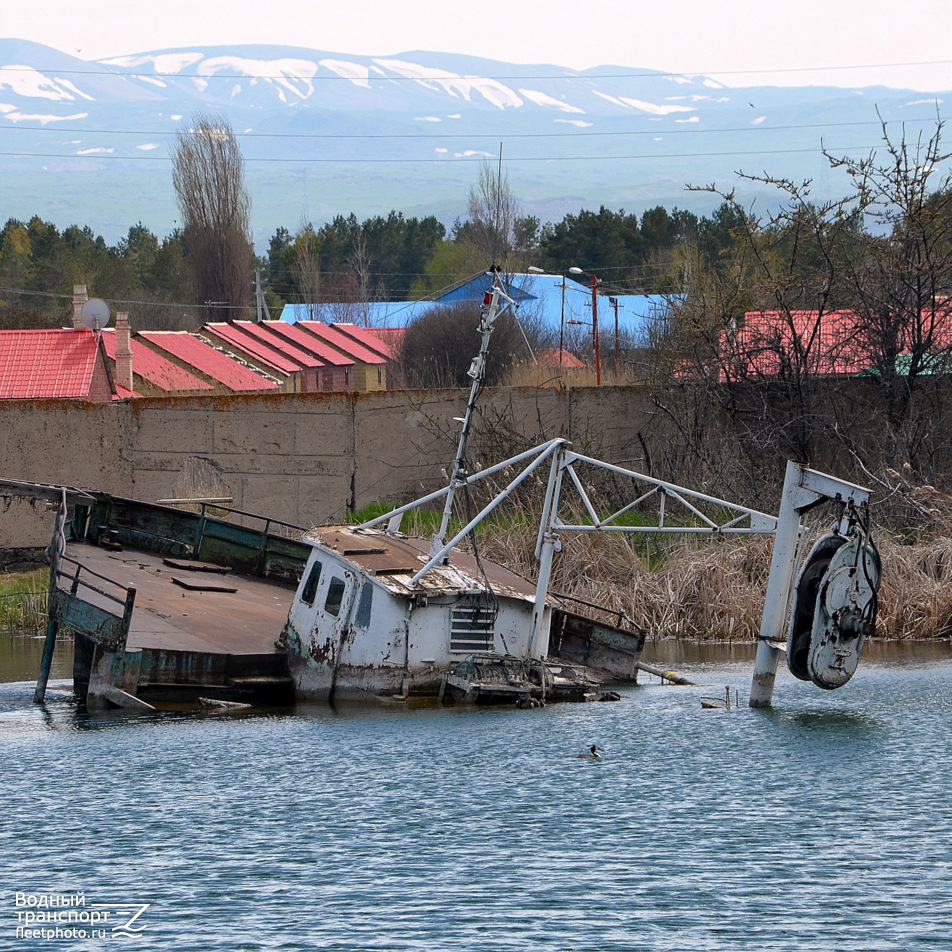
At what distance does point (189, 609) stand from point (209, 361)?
48.5m

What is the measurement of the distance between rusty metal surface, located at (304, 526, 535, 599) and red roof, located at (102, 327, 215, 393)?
→ 39.1 m

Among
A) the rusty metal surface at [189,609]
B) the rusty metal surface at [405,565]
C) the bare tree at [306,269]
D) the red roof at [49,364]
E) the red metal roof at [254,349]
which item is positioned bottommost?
the rusty metal surface at [189,609]

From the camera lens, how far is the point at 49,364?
4597cm

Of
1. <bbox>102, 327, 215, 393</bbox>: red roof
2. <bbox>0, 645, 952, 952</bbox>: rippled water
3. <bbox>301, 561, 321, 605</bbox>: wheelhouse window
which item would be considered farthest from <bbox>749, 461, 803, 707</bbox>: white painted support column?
<bbox>102, 327, 215, 393</bbox>: red roof

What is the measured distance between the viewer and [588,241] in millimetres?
101062

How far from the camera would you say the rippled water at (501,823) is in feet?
38.7

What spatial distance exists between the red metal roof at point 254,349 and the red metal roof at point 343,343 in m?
7.13

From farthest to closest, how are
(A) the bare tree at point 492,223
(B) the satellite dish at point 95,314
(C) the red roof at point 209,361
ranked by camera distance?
(A) the bare tree at point 492,223, (C) the red roof at point 209,361, (B) the satellite dish at point 95,314

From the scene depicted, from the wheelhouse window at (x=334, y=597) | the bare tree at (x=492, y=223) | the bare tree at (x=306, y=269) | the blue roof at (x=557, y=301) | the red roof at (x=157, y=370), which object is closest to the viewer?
the wheelhouse window at (x=334, y=597)

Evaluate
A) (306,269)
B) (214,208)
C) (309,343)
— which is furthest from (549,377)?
(306,269)

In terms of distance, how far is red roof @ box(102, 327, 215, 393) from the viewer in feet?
194

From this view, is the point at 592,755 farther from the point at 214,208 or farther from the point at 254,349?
the point at 214,208

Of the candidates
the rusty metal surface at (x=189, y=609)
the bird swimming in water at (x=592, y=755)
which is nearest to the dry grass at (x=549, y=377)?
the rusty metal surface at (x=189, y=609)

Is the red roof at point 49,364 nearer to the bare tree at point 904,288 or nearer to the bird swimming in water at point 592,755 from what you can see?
the bare tree at point 904,288
